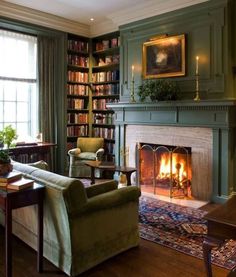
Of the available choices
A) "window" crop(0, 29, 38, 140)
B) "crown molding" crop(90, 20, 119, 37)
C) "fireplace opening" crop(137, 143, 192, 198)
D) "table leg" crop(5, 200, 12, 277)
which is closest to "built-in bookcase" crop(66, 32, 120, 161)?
"crown molding" crop(90, 20, 119, 37)

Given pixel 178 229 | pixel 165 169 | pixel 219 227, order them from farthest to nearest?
pixel 165 169, pixel 178 229, pixel 219 227

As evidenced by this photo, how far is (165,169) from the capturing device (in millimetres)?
4797

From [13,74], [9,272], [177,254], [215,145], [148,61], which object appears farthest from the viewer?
[13,74]

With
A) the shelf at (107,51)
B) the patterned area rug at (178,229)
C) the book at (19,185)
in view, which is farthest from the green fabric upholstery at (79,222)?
the shelf at (107,51)

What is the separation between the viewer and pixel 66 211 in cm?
212

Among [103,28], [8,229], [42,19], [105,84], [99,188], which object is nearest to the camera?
[8,229]

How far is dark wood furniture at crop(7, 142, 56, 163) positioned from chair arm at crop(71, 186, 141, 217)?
2.78 meters

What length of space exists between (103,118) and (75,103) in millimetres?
700

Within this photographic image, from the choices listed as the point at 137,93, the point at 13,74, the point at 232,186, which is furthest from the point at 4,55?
the point at 232,186

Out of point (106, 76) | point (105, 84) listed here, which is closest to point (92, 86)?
point (105, 84)

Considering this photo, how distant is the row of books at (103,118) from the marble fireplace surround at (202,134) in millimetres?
1141

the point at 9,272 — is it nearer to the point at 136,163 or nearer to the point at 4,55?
the point at 136,163

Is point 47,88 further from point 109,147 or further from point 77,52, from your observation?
point 109,147

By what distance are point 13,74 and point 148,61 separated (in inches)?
102
